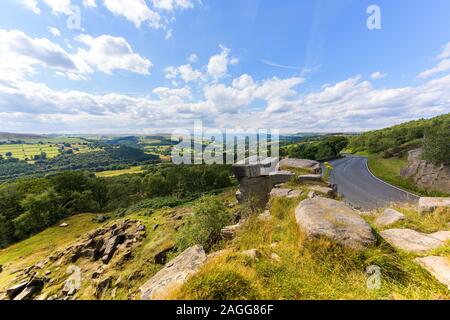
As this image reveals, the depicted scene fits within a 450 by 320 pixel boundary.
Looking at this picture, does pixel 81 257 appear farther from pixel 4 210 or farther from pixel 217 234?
pixel 4 210

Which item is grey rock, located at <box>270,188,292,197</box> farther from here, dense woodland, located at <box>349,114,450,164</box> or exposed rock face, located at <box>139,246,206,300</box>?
dense woodland, located at <box>349,114,450,164</box>

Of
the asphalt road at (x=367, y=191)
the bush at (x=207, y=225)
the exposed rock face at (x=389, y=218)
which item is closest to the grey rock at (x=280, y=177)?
the bush at (x=207, y=225)

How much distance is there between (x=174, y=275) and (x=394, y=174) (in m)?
45.1

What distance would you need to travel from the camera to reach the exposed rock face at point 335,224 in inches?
154

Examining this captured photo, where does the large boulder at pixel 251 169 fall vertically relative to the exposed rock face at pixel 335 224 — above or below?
above

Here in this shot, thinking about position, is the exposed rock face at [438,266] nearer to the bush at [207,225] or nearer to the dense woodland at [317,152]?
the bush at [207,225]

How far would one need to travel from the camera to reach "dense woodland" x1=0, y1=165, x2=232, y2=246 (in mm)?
43000

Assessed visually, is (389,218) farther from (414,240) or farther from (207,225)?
(207,225)

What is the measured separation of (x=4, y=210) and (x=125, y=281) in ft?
180

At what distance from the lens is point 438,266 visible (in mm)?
3557

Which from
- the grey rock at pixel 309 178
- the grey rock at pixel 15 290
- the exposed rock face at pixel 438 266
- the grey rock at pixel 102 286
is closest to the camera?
the exposed rock face at pixel 438 266

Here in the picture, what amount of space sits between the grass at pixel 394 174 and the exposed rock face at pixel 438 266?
30.4 meters
